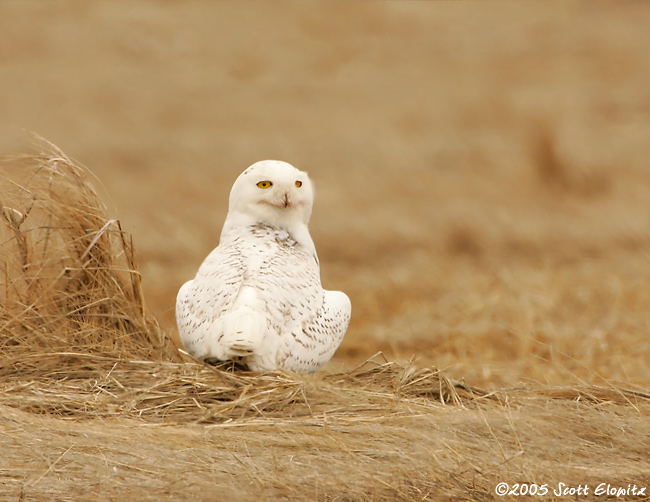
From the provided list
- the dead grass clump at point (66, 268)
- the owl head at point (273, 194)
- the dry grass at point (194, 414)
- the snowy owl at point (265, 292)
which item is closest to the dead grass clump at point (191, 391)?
the dry grass at point (194, 414)

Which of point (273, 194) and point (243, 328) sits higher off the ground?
point (273, 194)

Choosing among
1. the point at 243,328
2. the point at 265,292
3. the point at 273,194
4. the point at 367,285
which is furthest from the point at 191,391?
the point at 367,285

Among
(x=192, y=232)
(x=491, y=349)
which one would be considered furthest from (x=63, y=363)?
(x=192, y=232)

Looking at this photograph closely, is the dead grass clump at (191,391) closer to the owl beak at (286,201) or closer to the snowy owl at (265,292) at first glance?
the snowy owl at (265,292)

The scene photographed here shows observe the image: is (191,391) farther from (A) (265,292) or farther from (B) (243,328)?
(A) (265,292)

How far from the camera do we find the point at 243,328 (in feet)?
11.4

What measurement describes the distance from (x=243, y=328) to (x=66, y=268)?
100 centimetres

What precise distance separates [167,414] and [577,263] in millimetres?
7783

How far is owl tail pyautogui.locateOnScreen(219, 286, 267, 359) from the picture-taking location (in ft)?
11.3

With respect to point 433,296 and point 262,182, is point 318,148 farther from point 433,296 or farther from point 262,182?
point 262,182

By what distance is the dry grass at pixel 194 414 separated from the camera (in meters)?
2.99

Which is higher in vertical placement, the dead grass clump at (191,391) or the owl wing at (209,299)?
the owl wing at (209,299)

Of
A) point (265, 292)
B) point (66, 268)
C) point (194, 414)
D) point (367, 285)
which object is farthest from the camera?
point (367, 285)

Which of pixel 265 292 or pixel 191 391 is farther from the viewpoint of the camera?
pixel 265 292
